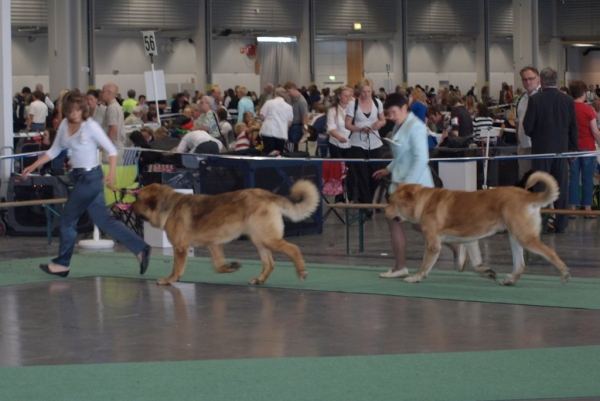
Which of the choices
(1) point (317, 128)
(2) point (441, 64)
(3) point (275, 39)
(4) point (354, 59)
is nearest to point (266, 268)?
(1) point (317, 128)

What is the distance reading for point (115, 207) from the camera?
12.1 meters

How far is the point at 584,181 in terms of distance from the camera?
1259 cm

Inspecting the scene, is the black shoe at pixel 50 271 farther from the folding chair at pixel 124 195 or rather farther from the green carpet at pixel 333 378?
the green carpet at pixel 333 378

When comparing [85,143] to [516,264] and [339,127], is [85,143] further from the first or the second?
[339,127]

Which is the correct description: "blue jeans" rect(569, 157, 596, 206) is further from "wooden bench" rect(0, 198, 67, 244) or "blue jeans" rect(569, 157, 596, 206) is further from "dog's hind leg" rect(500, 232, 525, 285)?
"wooden bench" rect(0, 198, 67, 244)

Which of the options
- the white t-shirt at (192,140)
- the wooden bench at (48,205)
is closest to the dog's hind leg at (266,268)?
the wooden bench at (48,205)

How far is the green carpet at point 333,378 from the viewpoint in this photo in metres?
4.95

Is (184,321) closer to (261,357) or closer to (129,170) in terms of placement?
(261,357)

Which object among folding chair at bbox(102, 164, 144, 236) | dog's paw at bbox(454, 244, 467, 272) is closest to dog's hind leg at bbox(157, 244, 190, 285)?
dog's paw at bbox(454, 244, 467, 272)

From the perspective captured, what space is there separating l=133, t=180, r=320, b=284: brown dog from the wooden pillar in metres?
30.9

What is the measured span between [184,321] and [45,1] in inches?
1000

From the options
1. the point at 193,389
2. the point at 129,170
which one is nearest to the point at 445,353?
the point at 193,389

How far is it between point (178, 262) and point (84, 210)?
40.8 inches

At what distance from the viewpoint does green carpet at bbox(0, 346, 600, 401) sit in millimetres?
4953
